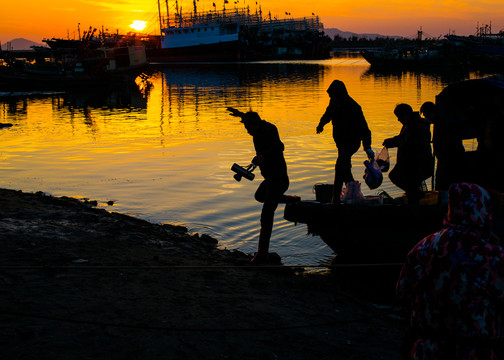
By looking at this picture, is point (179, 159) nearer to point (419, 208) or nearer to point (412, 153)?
point (412, 153)

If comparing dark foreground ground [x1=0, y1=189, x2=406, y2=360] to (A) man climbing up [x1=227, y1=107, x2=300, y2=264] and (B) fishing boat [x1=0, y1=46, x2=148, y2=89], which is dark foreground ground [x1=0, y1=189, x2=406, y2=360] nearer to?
(A) man climbing up [x1=227, y1=107, x2=300, y2=264]

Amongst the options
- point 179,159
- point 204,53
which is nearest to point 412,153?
point 179,159

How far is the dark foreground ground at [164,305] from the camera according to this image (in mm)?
4410

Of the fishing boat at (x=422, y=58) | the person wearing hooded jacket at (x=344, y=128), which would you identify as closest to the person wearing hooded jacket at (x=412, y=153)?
the person wearing hooded jacket at (x=344, y=128)

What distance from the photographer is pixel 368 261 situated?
7012 mm

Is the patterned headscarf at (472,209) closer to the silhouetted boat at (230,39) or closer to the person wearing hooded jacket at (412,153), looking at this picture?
the person wearing hooded jacket at (412,153)

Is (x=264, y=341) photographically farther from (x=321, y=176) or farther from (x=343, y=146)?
(x=321, y=176)

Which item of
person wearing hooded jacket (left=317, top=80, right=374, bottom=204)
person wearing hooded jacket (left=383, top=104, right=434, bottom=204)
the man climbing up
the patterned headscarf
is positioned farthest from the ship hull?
the patterned headscarf

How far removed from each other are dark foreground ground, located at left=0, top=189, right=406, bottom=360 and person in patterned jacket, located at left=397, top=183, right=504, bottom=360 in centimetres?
181

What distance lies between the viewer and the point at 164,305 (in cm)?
523

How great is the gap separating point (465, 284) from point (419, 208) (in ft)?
12.4

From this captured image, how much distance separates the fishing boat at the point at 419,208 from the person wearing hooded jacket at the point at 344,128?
47 centimetres

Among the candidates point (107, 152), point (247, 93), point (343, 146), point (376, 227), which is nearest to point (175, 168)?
point (107, 152)

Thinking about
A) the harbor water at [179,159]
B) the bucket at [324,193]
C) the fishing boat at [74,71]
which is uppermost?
the fishing boat at [74,71]
